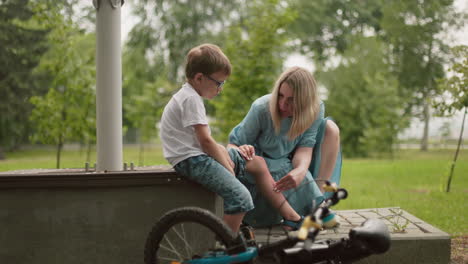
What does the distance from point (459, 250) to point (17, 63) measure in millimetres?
8006

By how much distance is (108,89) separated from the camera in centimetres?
334

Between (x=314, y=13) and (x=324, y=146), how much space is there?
23460 mm

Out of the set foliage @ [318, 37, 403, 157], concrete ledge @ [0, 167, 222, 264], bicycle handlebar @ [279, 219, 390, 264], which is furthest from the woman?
foliage @ [318, 37, 403, 157]

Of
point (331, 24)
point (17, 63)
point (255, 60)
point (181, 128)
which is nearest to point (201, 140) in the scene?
point (181, 128)

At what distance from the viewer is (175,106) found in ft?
9.32

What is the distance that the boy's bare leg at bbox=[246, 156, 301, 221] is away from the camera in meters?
3.14

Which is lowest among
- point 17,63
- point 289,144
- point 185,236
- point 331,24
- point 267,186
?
point 185,236

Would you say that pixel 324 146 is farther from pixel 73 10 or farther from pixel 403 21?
pixel 403 21

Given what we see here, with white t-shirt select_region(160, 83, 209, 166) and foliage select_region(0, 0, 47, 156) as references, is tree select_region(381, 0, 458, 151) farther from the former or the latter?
white t-shirt select_region(160, 83, 209, 166)

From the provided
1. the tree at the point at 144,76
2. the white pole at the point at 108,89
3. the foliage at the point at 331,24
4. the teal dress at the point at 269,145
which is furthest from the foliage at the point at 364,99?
the white pole at the point at 108,89

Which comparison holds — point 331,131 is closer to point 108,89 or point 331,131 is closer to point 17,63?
point 108,89

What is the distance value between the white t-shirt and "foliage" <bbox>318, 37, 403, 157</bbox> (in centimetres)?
2029

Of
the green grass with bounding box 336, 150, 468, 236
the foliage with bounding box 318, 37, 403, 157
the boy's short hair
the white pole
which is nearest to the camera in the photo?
the boy's short hair

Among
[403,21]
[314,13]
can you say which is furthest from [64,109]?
[314,13]
